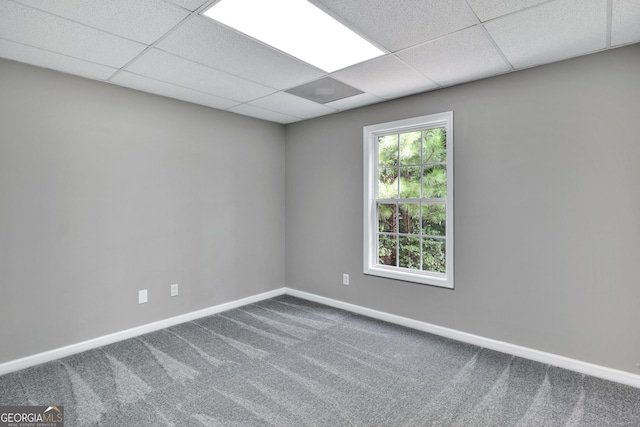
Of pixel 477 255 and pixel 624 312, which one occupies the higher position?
pixel 477 255

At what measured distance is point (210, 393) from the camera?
2203 millimetres

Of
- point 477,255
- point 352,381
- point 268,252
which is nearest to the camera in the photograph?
point 352,381

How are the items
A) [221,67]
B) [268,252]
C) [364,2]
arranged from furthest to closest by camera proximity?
[268,252] → [221,67] → [364,2]

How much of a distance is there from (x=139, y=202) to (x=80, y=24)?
161 centimetres

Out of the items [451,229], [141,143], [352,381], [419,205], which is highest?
[141,143]

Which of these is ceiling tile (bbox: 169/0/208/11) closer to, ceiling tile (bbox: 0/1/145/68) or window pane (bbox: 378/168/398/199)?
ceiling tile (bbox: 0/1/145/68)

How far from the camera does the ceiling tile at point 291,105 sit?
3.37m

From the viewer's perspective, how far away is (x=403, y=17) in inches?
75.3

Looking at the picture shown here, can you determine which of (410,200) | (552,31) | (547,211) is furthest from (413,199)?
(552,31)

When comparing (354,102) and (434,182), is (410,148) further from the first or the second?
(354,102)

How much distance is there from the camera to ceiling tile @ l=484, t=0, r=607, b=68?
1.83 meters

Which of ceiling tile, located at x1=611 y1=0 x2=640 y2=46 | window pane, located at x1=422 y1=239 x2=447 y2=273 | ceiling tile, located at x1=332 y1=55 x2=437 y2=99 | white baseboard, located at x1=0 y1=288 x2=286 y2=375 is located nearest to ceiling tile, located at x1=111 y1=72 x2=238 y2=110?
ceiling tile, located at x1=332 y1=55 x2=437 y2=99

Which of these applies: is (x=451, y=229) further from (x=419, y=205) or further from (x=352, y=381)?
(x=352, y=381)

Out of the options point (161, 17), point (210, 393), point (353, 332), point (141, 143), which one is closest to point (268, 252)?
point (353, 332)
